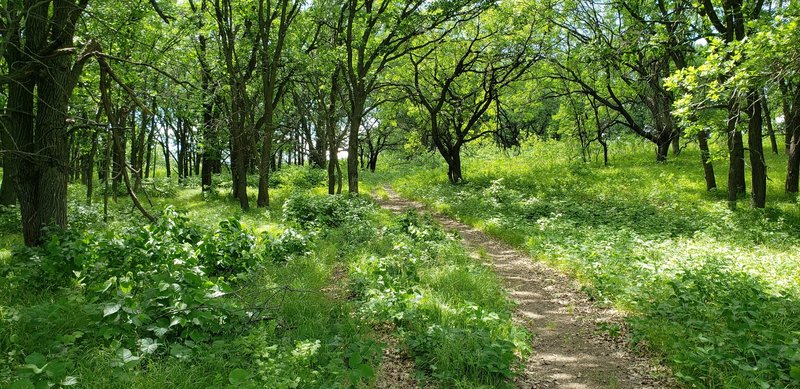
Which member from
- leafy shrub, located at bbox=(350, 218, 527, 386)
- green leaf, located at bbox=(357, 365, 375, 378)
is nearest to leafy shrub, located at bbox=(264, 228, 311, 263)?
leafy shrub, located at bbox=(350, 218, 527, 386)

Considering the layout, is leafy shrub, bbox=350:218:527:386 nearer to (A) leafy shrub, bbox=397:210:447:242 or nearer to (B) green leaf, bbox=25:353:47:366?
(A) leafy shrub, bbox=397:210:447:242

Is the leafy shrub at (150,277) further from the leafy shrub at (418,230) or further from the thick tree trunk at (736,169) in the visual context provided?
the thick tree trunk at (736,169)

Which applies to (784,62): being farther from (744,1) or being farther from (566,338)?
(566,338)

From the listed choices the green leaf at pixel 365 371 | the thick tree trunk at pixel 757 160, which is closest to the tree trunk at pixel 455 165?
the thick tree trunk at pixel 757 160

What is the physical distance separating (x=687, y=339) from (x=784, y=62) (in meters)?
6.22

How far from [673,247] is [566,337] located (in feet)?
13.7

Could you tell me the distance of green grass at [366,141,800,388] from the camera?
4223 millimetres

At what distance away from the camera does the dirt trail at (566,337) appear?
433 cm

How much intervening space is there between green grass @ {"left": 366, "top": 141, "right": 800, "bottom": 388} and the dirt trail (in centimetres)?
27

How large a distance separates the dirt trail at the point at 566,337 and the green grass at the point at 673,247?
0.27 metres

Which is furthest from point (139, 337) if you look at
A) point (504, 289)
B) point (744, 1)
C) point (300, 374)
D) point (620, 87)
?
point (620, 87)

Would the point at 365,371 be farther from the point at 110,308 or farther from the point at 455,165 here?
the point at 455,165

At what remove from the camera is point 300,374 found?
3.63 m

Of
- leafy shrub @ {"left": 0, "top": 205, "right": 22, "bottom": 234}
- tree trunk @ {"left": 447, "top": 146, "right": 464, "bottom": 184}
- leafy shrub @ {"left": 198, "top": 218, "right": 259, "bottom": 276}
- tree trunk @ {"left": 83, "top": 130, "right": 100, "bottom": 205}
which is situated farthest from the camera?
tree trunk @ {"left": 447, "top": 146, "right": 464, "bottom": 184}
